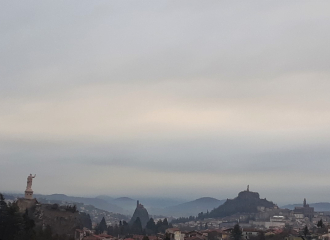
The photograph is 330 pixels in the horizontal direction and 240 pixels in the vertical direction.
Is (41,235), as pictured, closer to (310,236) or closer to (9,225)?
(9,225)

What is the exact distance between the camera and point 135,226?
5704 inches

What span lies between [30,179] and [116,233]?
4415cm

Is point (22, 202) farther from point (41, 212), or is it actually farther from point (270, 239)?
point (270, 239)

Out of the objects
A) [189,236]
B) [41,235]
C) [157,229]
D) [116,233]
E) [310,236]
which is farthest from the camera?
[157,229]

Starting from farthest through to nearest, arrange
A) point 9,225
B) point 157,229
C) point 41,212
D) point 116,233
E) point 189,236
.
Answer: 1. point 157,229
2. point 116,233
3. point 189,236
4. point 41,212
5. point 9,225

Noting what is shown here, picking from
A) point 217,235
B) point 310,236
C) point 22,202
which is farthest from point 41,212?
point 310,236

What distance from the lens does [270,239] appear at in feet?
331

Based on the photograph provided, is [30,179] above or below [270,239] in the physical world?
above

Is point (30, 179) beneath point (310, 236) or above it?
above

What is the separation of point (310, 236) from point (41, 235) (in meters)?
49.9

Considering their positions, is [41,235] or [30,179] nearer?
[41,235]

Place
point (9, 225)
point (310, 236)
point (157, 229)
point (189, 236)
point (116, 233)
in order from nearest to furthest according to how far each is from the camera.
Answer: point (9, 225) → point (310, 236) → point (189, 236) → point (116, 233) → point (157, 229)

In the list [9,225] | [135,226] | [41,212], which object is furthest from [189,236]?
[9,225]

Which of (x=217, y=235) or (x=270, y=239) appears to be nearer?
(x=270, y=239)
